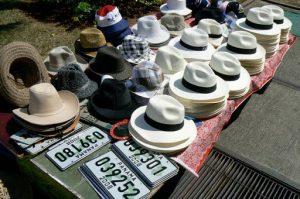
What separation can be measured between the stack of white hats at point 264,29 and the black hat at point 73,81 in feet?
8.35

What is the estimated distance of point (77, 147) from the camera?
9.95ft

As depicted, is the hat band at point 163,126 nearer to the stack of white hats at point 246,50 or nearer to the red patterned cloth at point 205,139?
the red patterned cloth at point 205,139

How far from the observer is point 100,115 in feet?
11.0

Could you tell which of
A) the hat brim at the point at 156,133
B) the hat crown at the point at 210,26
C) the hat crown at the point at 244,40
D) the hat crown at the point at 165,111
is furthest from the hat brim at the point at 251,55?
the hat crown at the point at 165,111

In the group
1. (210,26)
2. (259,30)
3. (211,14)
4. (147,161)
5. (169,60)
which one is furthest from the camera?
(211,14)

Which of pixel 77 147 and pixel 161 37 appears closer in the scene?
pixel 77 147

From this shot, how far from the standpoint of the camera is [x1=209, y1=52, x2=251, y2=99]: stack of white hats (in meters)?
3.98

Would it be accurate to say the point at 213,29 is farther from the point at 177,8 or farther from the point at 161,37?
the point at 177,8

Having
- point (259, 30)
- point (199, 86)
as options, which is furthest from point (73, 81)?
point (259, 30)

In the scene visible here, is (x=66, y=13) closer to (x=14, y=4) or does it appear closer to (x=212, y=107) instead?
(x=14, y=4)

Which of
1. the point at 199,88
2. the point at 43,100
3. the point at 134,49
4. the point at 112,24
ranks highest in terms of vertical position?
the point at 43,100

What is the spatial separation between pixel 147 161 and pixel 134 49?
1.60m

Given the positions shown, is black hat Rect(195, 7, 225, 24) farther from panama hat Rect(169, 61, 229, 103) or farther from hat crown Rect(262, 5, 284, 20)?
panama hat Rect(169, 61, 229, 103)

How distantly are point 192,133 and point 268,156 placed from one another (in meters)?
1.78
